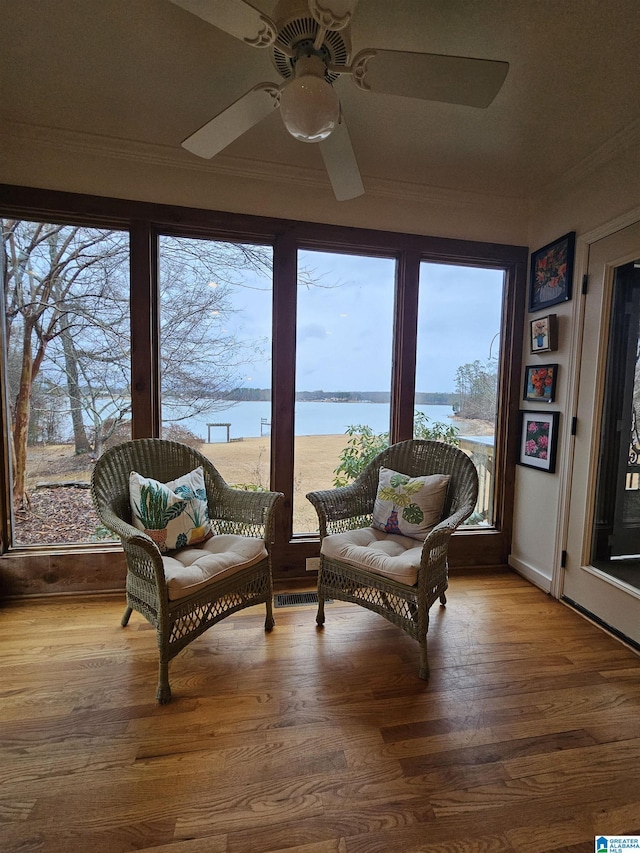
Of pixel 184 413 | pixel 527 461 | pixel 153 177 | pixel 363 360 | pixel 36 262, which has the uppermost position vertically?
pixel 153 177

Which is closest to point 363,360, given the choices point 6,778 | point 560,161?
point 560,161

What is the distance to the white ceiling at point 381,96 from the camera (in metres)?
1.38

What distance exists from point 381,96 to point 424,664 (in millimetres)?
2662

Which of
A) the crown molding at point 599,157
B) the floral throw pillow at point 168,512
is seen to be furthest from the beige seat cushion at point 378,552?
the crown molding at point 599,157

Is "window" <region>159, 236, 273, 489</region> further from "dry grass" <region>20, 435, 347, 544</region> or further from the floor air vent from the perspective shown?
the floor air vent

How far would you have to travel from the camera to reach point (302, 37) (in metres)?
1.20

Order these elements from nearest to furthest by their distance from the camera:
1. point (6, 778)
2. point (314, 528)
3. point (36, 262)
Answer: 1. point (6, 778)
2. point (36, 262)
3. point (314, 528)

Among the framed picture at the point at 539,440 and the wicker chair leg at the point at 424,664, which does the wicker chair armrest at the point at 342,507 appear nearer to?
the wicker chair leg at the point at 424,664

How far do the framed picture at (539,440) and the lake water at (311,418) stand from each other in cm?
54

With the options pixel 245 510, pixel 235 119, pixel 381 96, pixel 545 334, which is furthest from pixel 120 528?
pixel 545 334

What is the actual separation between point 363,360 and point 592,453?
1520 mm

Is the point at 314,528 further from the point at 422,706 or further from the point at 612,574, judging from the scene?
the point at 612,574

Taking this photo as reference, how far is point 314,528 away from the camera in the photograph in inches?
103

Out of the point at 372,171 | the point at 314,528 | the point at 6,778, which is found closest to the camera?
the point at 6,778
